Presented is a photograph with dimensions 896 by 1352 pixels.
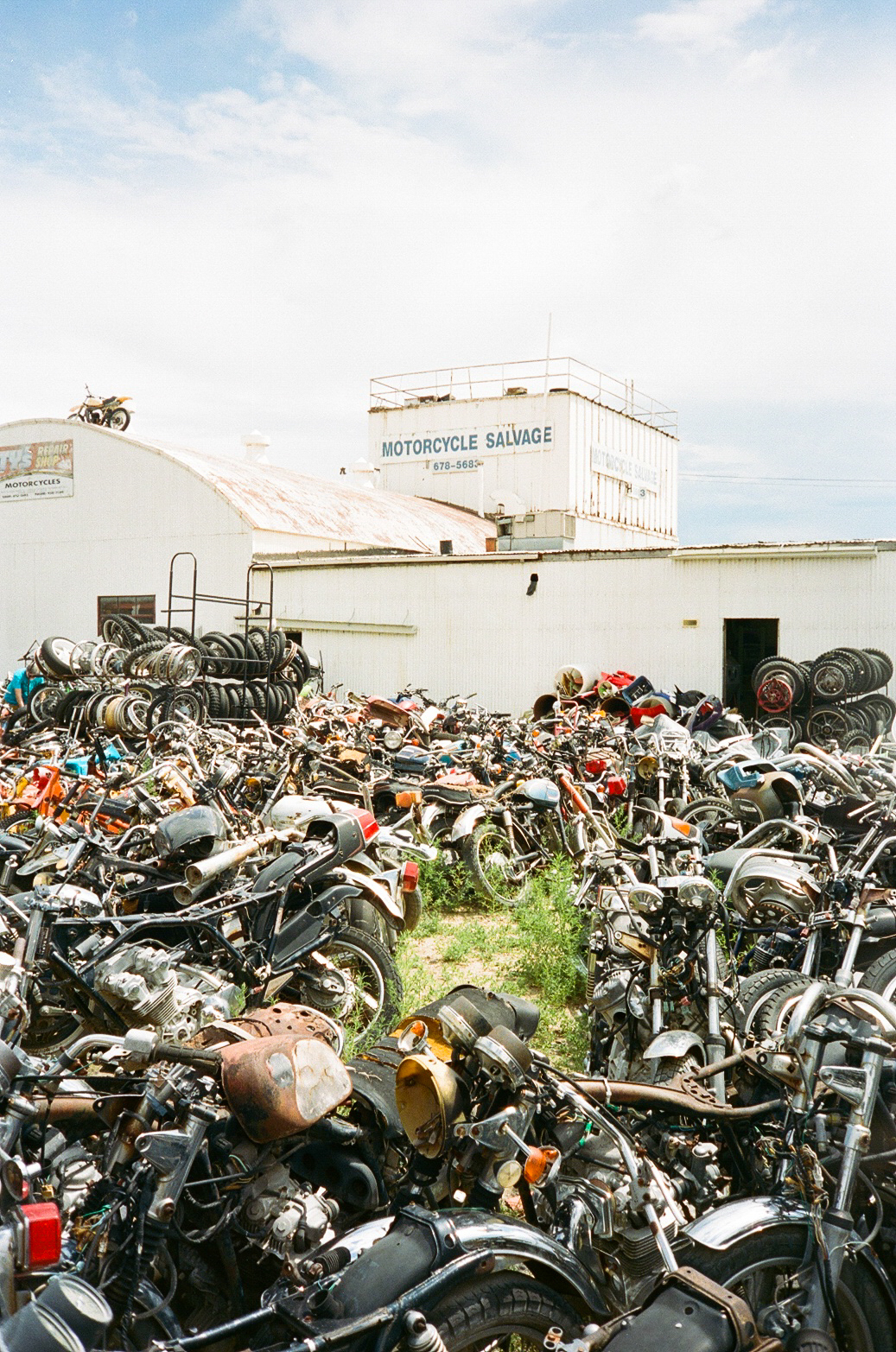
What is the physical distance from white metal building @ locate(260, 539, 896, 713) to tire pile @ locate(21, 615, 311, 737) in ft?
7.22

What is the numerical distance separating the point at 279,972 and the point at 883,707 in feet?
40.7

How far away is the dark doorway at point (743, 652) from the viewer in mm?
17156

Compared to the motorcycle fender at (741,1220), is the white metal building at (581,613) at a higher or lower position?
higher

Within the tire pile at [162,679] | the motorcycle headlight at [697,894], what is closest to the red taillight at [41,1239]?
the motorcycle headlight at [697,894]

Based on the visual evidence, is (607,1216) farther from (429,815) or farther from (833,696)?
(833,696)

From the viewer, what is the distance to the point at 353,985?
5.18m

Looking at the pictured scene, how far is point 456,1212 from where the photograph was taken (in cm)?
259

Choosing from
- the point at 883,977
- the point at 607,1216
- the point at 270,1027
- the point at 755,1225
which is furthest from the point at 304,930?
the point at 755,1225

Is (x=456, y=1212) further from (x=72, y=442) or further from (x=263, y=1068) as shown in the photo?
(x=72, y=442)

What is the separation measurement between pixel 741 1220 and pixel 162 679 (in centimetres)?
1420

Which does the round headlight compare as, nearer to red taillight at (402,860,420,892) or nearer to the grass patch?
the grass patch

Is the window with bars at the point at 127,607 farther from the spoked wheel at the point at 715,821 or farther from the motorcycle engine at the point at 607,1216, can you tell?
the motorcycle engine at the point at 607,1216

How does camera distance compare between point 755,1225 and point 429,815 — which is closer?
point 755,1225

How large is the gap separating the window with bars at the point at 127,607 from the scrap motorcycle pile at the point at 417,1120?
61.4 feet
